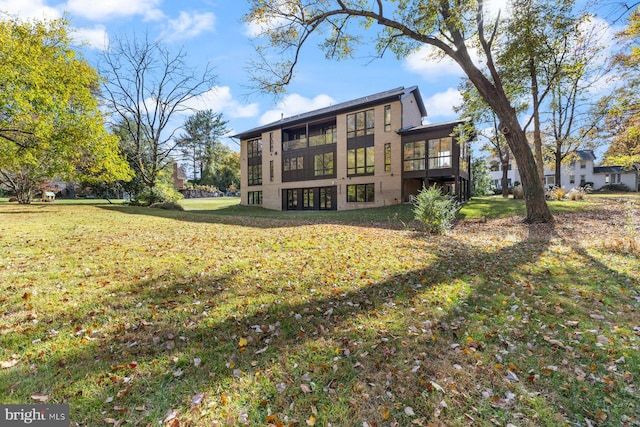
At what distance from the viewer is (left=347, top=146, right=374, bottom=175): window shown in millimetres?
24312

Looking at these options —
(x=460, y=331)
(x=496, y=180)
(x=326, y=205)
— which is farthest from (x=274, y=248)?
(x=496, y=180)

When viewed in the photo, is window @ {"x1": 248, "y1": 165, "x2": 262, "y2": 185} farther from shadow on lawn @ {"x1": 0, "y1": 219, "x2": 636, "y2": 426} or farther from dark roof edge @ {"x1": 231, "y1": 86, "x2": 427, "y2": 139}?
shadow on lawn @ {"x1": 0, "y1": 219, "x2": 636, "y2": 426}

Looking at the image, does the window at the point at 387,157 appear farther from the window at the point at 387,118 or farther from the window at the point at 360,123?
the window at the point at 360,123

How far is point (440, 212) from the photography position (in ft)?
34.2

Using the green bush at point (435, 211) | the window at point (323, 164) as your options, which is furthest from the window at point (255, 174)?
the green bush at point (435, 211)

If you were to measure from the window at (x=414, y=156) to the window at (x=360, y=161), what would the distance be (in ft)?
9.51

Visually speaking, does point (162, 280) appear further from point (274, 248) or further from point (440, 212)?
point (440, 212)

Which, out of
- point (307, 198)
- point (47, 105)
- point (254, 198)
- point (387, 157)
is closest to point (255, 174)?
point (254, 198)

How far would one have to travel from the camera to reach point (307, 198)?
28.5m

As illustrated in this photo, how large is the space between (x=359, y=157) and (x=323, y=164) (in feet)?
12.7

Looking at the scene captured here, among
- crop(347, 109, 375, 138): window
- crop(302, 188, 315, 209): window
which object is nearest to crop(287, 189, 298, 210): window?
crop(302, 188, 315, 209): window

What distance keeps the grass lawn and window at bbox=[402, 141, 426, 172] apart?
15899mm

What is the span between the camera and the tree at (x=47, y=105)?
42.7 ft

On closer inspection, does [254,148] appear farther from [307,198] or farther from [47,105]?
[47,105]
